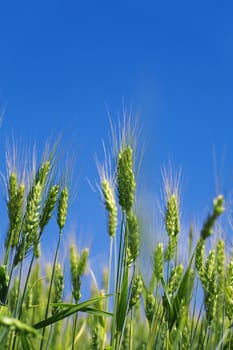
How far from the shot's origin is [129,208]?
2809 mm

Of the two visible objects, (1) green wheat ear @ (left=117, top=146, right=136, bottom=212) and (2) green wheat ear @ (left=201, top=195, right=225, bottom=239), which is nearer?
(2) green wheat ear @ (left=201, top=195, right=225, bottom=239)

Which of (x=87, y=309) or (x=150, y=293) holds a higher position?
(x=150, y=293)

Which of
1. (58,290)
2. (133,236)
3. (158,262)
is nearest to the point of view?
(133,236)

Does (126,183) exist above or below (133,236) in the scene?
above

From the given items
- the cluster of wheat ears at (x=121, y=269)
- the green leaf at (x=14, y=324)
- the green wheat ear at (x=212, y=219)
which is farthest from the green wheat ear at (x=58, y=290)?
the green leaf at (x=14, y=324)

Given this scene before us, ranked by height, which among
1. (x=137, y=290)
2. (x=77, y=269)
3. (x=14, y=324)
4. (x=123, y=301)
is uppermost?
(x=77, y=269)

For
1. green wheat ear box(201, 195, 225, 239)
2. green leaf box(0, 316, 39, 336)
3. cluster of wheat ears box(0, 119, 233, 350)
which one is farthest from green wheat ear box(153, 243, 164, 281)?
green leaf box(0, 316, 39, 336)

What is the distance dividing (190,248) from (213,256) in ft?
0.45

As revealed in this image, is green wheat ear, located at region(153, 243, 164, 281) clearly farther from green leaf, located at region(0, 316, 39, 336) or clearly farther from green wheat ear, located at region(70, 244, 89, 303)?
green leaf, located at region(0, 316, 39, 336)

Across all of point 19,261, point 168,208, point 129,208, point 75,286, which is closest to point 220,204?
point 129,208

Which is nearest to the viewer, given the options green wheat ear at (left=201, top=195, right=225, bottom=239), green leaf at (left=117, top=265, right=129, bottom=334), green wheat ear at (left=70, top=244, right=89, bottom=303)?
green wheat ear at (left=201, top=195, right=225, bottom=239)

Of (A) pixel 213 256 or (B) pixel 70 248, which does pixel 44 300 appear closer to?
(B) pixel 70 248

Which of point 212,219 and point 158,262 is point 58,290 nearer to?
point 158,262

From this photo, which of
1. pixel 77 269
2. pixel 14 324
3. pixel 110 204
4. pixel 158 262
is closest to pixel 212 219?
pixel 14 324
